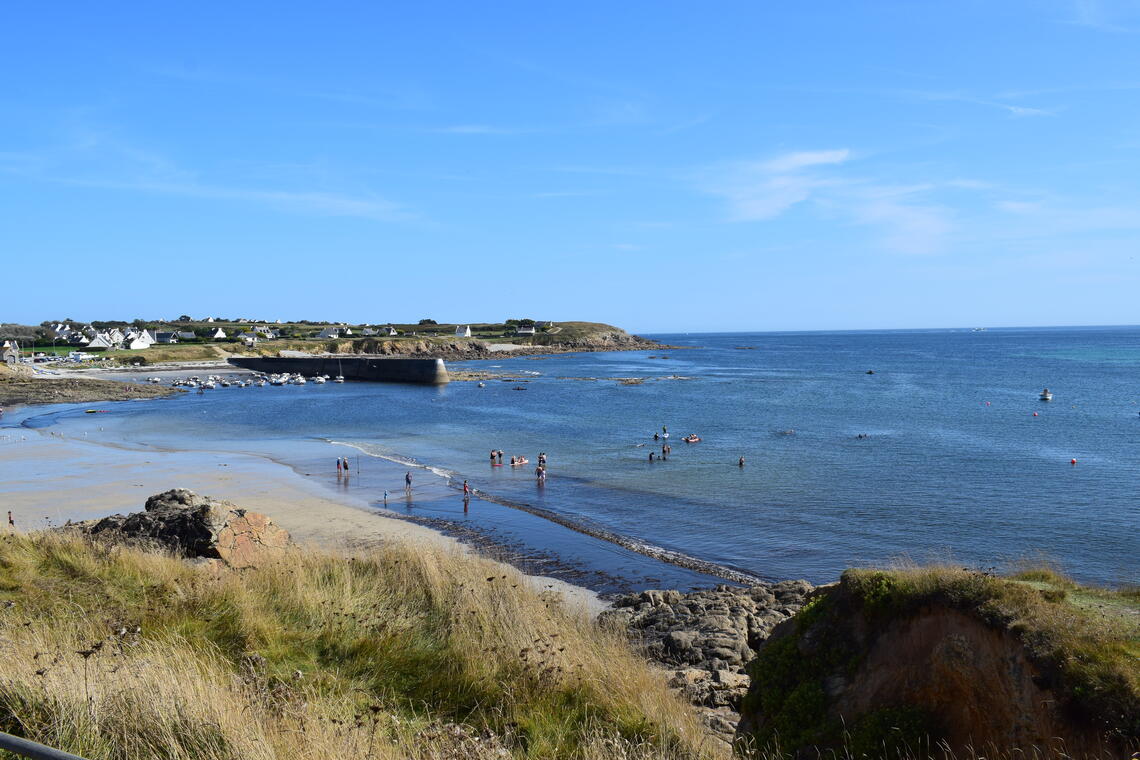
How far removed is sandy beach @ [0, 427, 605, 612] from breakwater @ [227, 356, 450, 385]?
185ft

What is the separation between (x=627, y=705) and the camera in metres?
7.73

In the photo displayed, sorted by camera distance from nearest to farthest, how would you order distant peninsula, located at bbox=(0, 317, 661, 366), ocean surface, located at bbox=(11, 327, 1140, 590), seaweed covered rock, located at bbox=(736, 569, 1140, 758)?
seaweed covered rock, located at bbox=(736, 569, 1140, 758)
ocean surface, located at bbox=(11, 327, 1140, 590)
distant peninsula, located at bbox=(0, 317, 661, 366)

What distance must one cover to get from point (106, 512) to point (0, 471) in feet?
47.0

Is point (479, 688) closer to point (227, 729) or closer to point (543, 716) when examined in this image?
point (543, 716)

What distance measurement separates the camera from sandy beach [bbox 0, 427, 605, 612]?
24391mm

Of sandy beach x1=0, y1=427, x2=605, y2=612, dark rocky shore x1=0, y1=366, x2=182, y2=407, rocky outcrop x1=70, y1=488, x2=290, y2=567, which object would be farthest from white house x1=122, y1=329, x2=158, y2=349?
rocky outcrop x1=70, y1=488, x2=290, y2=567

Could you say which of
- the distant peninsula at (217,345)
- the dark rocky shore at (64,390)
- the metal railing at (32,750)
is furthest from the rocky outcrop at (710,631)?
the distant peninsula at (217,345)

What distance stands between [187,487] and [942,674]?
3139cm

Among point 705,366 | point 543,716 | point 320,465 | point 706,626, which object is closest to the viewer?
point 543,716

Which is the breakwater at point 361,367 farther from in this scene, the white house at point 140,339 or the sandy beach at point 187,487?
the sandy beach at point 187,487

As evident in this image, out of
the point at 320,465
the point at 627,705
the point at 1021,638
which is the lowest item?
the point at 320,465

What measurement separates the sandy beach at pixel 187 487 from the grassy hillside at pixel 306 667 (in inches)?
296

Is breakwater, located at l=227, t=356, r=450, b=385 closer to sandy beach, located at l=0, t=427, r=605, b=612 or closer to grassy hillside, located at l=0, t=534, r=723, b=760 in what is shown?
sandy beach, located at l=0, t=427, r=605, b=612

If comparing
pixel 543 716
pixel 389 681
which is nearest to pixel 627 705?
pixel 543 716
